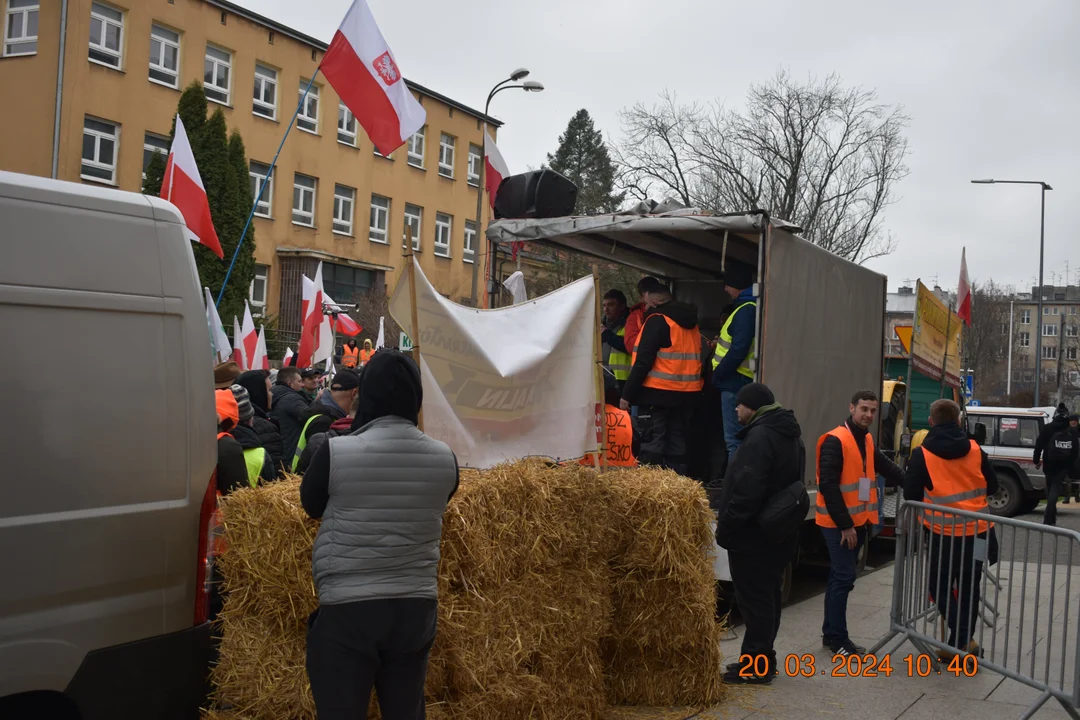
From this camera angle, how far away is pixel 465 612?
4922 millimetres

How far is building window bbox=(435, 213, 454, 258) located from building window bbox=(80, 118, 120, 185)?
15.6 meters

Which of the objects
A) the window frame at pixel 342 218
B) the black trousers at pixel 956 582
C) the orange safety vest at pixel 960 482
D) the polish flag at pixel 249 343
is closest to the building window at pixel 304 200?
the window frame at pixel 342 218

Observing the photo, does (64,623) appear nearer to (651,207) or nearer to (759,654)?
(759,654)

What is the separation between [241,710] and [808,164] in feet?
126

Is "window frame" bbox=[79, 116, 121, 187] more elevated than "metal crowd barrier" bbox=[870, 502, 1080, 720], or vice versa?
"window frame" bbox=[79, 116, 121, 187]

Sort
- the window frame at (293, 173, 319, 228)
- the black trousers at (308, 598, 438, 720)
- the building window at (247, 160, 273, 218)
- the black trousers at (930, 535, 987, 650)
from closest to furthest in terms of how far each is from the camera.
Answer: the black trousers at (308, 598, 438, 720) → the black trousers at (930, 535, 987, 650) → the building window at (247, 160, 273, 218) → the window frame at (293, 173, 319, 228)

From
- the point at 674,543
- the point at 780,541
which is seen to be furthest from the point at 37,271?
the point at 780,541

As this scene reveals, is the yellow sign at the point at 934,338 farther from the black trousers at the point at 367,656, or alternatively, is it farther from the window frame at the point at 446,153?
the window frame at the point at 446,153

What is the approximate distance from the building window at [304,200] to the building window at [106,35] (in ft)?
26.9

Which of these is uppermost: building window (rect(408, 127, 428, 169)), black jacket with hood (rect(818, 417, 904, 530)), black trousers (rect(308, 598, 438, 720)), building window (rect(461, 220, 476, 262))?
building window (rect(408, 127, 428, 169))

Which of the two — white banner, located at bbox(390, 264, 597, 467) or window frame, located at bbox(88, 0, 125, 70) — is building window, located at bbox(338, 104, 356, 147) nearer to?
window frame, located at bbox(88, 0, 125, 70)

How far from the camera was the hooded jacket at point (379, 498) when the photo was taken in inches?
152

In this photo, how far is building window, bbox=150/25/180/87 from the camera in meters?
33.1

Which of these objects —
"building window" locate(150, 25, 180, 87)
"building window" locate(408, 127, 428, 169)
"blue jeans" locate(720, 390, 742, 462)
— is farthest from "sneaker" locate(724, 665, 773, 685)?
"building window" locate(408, 127, 428, 169)
